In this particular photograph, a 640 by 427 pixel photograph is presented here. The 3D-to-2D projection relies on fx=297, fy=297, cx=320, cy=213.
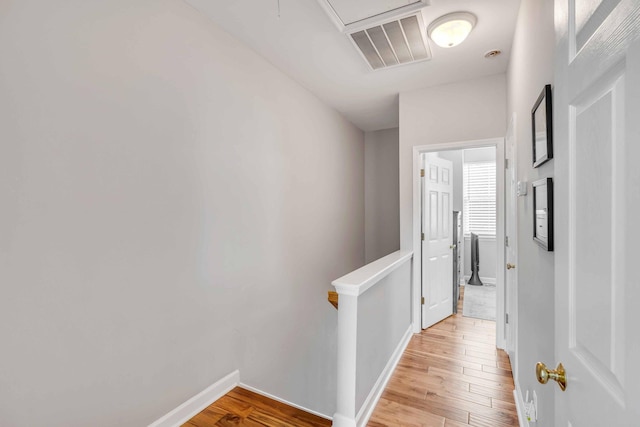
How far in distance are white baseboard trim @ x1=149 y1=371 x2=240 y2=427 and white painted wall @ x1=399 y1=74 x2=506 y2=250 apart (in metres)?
2.18

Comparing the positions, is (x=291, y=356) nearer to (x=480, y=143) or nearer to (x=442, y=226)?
(x=442, y=226)

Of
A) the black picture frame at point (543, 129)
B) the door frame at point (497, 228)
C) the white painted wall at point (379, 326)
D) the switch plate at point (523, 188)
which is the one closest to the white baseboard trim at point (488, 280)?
the door frame at point (497, 228)

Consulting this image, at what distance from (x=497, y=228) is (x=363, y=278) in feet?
6.00

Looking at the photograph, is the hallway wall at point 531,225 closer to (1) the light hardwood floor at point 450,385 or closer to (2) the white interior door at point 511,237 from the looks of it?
(2) the white interior door at point 511,237

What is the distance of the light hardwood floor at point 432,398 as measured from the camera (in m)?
1.84

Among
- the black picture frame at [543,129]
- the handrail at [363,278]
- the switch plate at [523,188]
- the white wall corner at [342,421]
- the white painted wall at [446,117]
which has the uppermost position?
the white painted wall at [446,117]

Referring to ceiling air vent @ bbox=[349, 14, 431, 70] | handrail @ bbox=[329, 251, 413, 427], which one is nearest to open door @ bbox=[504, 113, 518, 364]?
ceiling air vent @ bbox=[349, 14, 431, 70]

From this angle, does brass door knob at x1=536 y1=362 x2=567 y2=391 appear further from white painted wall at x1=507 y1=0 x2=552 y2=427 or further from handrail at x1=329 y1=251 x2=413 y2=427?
handrail at x1=329 y1=251 x2=413 y2=427

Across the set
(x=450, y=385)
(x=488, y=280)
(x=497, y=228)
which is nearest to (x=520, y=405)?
(x=450, y=385)

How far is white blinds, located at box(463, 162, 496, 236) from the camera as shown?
5508 millimetres

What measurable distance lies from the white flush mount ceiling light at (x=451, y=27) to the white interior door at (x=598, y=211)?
1480 mm

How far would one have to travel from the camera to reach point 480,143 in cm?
299

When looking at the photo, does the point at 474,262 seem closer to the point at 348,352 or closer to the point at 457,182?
the point at 457,182

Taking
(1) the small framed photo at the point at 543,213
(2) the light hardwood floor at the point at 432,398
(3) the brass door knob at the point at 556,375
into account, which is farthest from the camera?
(2) the light hardwood floor at the point at 432,398
